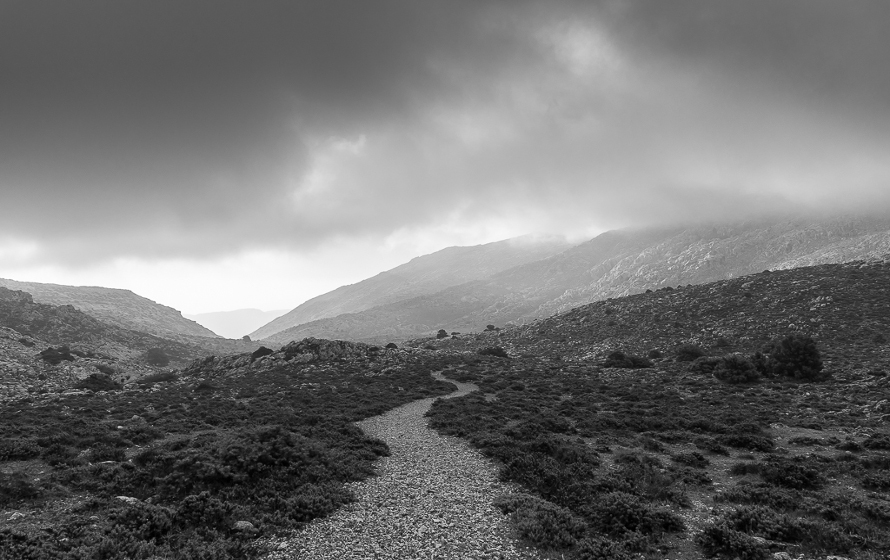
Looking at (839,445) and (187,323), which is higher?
(187,323)

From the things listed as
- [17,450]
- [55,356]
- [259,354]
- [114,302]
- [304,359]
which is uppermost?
[114,302]

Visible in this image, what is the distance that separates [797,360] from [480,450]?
3363 centimetres

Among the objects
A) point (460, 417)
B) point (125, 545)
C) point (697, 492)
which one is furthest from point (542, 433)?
point (125, 545)

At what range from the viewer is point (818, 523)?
11.2 meters

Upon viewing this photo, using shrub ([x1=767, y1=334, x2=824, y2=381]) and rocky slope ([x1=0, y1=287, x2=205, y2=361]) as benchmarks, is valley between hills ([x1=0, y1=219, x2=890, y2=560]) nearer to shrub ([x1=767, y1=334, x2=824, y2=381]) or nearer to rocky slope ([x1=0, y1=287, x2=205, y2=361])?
shrub ([x1=767, y1=334, x2=824, y2=381])

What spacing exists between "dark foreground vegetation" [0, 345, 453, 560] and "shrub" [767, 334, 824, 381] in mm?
36319

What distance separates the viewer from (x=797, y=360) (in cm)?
3544

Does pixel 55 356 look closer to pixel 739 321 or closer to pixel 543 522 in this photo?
pixel 543 522

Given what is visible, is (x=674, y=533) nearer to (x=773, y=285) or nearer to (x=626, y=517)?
(x=626, y=517)

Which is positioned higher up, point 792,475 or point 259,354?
point 259,354

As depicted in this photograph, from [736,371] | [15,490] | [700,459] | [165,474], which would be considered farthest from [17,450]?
[736,371]

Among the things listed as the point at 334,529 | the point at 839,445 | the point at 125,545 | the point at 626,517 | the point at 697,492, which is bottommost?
the point at 839,445

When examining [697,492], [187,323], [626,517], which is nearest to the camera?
[626,517]

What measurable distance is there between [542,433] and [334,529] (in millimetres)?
14178
